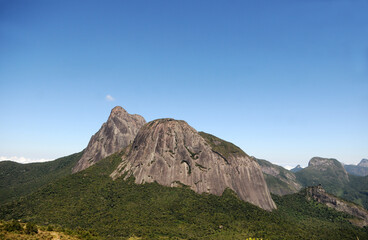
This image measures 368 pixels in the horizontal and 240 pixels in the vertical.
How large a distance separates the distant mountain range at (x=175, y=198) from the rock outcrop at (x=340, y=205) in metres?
0.60

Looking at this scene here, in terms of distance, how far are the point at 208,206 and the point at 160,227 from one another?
3601cm

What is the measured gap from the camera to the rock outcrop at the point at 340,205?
136 metres

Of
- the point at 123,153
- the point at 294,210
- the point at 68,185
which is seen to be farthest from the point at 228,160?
the point at 68,185

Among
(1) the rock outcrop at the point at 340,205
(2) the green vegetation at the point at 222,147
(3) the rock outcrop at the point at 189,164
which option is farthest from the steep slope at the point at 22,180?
(1) the rock outcrop at the point at 340,205

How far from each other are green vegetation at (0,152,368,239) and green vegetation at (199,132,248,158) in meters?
29.7

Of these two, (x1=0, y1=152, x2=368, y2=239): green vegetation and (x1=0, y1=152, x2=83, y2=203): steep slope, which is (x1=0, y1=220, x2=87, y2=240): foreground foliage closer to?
(x1=0, y1=152, x2=368, y2=239): green vegetation

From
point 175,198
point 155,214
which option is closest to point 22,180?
point 175,198

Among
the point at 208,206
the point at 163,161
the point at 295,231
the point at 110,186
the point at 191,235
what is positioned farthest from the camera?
the point at 163,161

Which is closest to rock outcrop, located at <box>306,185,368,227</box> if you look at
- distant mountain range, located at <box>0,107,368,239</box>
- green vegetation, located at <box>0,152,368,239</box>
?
distant mountain range, located at <box>0,107,368,239</box>

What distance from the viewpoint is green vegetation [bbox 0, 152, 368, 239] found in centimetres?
9012

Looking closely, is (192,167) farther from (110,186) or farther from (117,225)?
(117,225)

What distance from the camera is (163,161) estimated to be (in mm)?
144375

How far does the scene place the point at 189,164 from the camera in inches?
5782

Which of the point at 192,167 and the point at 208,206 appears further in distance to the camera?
the point at 192,167
